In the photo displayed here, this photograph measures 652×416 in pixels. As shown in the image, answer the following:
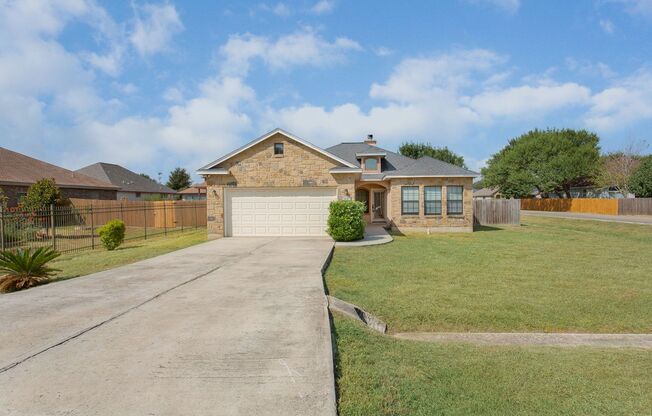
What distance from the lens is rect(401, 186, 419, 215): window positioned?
2080cm

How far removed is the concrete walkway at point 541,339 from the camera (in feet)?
17.4

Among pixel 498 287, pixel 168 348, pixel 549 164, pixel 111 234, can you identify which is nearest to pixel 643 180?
pixel 549 164

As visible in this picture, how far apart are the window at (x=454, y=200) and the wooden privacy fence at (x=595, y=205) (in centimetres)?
2439

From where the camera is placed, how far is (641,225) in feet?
76.5

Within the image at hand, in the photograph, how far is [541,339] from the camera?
5449 millimetres

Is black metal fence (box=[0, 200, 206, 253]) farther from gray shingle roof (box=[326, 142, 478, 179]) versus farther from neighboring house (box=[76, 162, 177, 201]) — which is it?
neighboring house (box=[76, 162, 177, 201])

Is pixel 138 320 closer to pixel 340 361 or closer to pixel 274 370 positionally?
pixel 274 370

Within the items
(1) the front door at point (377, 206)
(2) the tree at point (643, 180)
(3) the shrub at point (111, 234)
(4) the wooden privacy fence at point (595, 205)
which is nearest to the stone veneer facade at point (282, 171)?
(3) the shrub at point (111, 234)

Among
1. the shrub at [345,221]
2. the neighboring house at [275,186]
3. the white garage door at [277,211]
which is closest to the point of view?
the shrub at [345,221]

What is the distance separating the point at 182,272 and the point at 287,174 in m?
8.79

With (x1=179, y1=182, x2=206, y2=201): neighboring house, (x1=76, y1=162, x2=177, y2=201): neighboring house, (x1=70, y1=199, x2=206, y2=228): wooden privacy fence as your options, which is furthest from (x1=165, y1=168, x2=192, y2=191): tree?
(x1=70, y1=199, x2=206, y2=228): wooden privacy fence

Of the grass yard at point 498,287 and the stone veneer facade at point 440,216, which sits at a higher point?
the stone veneer facade at point 440,216

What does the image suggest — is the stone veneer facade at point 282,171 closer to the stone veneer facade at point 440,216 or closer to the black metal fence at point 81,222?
the stone veneer facade at point 440,216

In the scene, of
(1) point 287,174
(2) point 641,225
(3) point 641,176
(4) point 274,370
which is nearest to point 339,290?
(4) point 274,370
